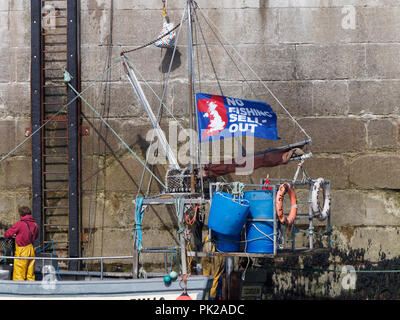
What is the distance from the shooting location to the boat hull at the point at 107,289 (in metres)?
9.31

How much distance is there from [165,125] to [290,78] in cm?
276

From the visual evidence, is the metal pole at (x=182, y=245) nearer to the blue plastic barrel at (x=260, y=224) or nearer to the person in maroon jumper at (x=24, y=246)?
the blue plastic barrel at (x=260, y=224)

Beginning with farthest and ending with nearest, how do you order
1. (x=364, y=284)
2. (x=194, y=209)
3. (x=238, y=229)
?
(x=364, y=284) < (x=194, y=209) < (x=238, y=229)

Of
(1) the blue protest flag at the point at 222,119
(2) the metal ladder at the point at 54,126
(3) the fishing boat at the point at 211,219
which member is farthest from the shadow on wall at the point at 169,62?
(1) the blue protest flag at the point at 222,119

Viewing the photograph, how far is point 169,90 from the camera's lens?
12.5 meters

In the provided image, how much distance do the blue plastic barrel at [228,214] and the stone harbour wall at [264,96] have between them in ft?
10.5

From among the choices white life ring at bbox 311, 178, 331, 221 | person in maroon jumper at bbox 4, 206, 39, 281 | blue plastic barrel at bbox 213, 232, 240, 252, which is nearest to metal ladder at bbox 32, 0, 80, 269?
person in maroon jumper at bbox 4, 206, 39, 281

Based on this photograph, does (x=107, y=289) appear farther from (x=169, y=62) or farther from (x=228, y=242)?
(x=169, y=62)

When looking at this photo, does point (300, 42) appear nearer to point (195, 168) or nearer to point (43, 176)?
point (195, 168)

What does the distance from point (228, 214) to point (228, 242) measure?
0.56 meters

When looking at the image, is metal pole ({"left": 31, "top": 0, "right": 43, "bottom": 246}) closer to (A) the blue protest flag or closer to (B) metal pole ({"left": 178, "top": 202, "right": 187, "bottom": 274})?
(B) metal pole ({"left": 178, "top": 202, "right": 187, "bottom": 274})

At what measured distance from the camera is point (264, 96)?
12445 millimetres

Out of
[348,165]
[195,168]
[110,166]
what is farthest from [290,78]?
[110,166]

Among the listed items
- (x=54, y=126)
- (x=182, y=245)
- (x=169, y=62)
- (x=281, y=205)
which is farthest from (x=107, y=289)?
(x=169, y=62)
